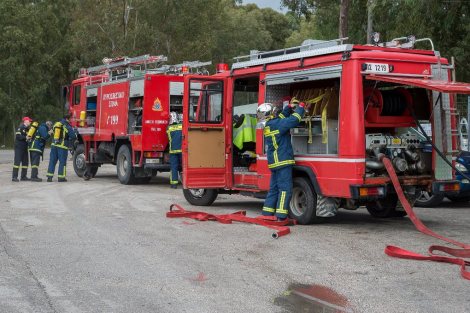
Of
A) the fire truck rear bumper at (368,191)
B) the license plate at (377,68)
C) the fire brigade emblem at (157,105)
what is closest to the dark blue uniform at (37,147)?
the fire brigade emblem at (157,105)

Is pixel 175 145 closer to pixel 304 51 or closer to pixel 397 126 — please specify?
pixel 304 51

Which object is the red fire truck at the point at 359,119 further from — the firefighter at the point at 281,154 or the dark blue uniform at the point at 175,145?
the dark blue uniform at the point at 175,145

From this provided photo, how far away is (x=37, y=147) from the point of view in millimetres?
19016

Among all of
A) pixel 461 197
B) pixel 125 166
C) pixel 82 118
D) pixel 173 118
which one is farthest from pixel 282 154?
pixel 82 118

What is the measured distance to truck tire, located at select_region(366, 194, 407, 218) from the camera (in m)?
10.9

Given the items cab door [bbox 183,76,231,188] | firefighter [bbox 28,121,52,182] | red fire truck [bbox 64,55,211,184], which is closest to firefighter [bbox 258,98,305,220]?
cab door [bbox 183,76,231,188]

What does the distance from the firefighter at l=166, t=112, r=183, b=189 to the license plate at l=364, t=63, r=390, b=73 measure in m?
7.24

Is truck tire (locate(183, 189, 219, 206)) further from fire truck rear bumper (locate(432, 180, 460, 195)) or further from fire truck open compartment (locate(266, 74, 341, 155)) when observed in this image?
fire truck rear bumper (locate(432, 180, 460, 195))

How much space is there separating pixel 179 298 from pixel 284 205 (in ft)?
14.1

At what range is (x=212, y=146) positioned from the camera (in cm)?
1230

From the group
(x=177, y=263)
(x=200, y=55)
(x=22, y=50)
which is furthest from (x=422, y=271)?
(x=22, y=50)

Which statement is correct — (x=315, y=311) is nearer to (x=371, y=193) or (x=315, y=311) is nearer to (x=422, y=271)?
(x=422, y=271)

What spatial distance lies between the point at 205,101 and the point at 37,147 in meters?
8.30

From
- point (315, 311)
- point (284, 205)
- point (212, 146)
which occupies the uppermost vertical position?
point (212, 146)
